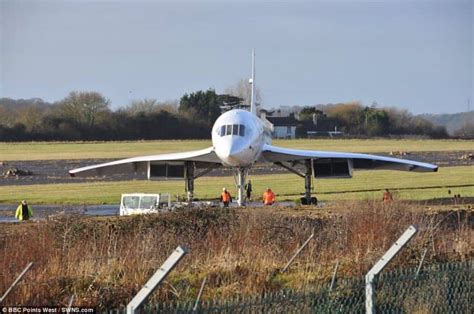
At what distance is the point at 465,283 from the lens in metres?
11.2

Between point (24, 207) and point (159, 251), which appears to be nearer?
point (159, 251)

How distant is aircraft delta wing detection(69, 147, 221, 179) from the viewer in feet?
126

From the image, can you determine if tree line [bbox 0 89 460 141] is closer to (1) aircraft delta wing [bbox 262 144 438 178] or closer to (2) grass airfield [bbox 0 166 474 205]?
(2) grass airfield [bbox 0 166 474 205]

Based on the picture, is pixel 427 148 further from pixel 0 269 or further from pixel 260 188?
pixel 0 269

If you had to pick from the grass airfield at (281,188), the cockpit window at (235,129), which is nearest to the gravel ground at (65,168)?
the grass airfield at (281,188)

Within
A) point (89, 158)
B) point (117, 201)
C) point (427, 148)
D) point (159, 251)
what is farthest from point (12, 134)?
point (159, 251)

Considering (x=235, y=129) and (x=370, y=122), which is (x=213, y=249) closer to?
(x=235, y=129)

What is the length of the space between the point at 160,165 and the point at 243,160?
7256mm

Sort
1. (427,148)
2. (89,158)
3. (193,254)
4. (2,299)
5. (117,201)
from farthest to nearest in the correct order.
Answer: (427,148) < (89,158) < (117,201) < (193,254) < (2,299)

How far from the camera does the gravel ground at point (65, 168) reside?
6450 cm

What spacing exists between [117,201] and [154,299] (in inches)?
1293

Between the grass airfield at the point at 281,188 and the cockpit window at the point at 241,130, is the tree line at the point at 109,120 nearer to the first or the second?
the grass airfield at the point at 281,188

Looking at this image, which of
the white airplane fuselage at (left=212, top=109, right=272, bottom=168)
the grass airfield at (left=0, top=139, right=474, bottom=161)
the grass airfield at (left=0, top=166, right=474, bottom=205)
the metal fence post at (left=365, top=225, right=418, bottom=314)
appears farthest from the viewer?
the grass airfield at (left=0, top=139, right=474, bottom=161)

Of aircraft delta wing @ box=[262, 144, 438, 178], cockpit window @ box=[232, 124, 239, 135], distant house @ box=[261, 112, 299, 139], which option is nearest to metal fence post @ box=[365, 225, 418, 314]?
cockpit window @ box=[232, 124, 239, 135]
